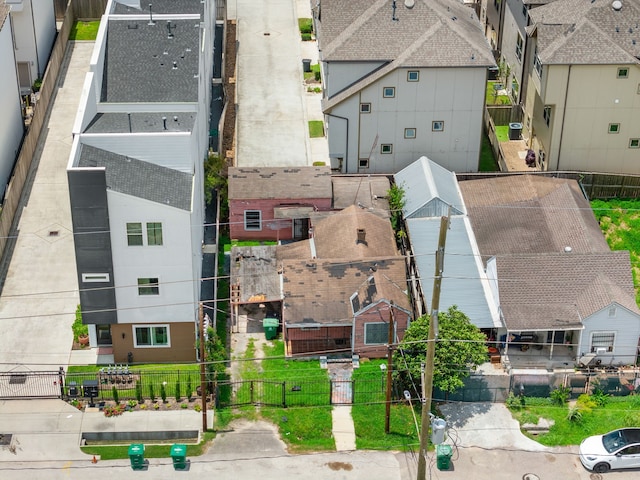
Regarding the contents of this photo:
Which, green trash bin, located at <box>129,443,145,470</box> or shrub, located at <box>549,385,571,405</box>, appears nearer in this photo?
green trash bin, located at <box>129,443,145,470</box>

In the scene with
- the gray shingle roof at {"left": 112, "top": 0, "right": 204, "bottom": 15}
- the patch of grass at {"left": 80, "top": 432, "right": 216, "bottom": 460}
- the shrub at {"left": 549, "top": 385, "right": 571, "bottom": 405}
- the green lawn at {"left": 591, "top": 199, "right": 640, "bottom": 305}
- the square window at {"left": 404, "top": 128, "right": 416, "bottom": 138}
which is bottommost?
the patch of grass at {"left": 80, "top": 432, "right": 216, "bottom": 460}

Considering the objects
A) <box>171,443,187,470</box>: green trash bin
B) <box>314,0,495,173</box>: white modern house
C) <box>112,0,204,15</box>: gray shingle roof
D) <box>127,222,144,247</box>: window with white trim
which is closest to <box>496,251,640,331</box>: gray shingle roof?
<box>314,0,495,173</box>: white modern house

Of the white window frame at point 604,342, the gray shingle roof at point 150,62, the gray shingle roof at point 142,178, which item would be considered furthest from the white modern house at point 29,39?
the white window frame at point 604,342

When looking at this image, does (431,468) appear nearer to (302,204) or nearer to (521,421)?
(521,421)

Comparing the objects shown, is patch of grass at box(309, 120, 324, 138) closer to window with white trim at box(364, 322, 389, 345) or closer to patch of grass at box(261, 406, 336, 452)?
window with white trim at box(364, 322, 389, 345)

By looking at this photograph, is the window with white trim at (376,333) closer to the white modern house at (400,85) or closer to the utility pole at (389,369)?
the utility pole at (389,369)

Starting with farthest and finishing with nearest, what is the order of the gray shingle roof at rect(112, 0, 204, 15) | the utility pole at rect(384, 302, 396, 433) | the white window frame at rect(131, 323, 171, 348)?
1. the gray shingle roof at rect(112, 0, 204, 15)
2. the white window frame at rect(131, 323, 171, 348)
3. the utility pole at rect(384, 302, 396, 433)

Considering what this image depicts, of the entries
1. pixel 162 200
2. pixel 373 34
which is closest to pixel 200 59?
pixel 373 34
